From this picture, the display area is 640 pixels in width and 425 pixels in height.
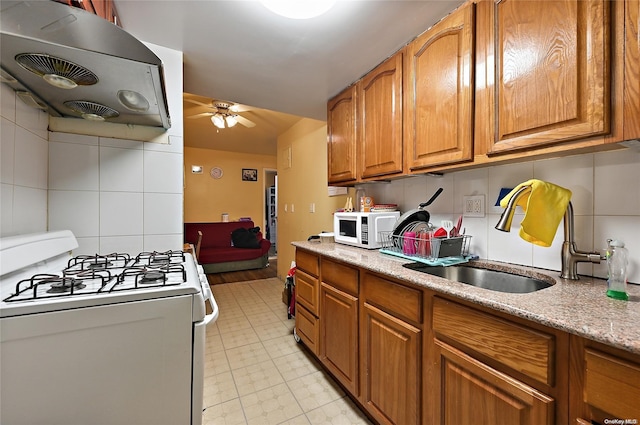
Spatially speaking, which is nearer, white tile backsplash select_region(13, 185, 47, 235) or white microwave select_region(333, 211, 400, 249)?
white tile backsplash select_region(13, 185, 47, 235)

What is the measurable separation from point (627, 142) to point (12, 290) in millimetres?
1994

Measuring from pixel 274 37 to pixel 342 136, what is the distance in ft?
2.95

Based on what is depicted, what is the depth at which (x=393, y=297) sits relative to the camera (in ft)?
4.08

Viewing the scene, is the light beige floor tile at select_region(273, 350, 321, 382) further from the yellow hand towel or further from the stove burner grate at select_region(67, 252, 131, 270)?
the yellow hand towel

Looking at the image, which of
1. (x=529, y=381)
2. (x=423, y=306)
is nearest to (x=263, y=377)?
(x=423, y=306)

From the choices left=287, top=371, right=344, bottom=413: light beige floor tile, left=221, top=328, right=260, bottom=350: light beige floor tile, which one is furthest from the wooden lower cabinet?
left=221, top=328, right=260, bottom=350: light beige floor tile

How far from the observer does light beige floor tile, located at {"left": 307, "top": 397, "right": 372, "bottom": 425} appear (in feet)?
4.79

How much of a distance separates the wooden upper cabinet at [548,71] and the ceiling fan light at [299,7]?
75 centimetres

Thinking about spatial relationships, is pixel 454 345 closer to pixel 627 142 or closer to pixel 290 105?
pixel 627 142

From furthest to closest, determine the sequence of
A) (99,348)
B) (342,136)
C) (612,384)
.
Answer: (342,136), (99,348), (612,384)

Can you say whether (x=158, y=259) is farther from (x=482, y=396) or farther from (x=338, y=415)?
(x=482, y=396)

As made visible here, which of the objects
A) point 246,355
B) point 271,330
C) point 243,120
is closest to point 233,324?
point 271,330

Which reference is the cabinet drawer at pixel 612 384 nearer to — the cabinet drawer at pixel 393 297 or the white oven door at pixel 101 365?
the cabinet drawer at pixel 393 297

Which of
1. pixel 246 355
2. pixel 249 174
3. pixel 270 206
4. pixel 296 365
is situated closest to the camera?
pixel 296 365
